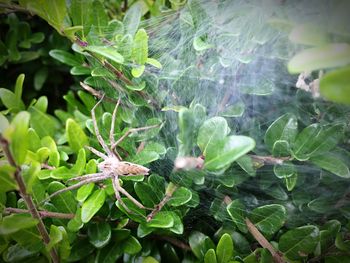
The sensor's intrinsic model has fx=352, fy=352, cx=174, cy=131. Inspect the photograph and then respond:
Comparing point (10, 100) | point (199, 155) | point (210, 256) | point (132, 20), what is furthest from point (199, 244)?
point (10, 100)

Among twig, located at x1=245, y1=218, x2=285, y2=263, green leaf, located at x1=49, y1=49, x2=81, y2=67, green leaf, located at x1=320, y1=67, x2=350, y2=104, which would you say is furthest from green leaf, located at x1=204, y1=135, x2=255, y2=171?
green leaf, located at x1=49, y1=49, x2=81, y2=67

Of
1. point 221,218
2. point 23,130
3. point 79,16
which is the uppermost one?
point 79,16

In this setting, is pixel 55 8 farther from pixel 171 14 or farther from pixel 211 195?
pixel 211 195

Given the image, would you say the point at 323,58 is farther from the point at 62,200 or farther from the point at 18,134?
the point at 62,200

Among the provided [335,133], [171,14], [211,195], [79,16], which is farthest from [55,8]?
[335,133]

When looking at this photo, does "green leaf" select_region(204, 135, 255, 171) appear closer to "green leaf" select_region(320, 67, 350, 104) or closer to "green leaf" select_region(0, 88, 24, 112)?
"green leaf" select_region(320, 67, 350, 104)

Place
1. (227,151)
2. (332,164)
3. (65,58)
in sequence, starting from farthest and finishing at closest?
1. (65,58)
2. (332,164)
3. (227,151)
